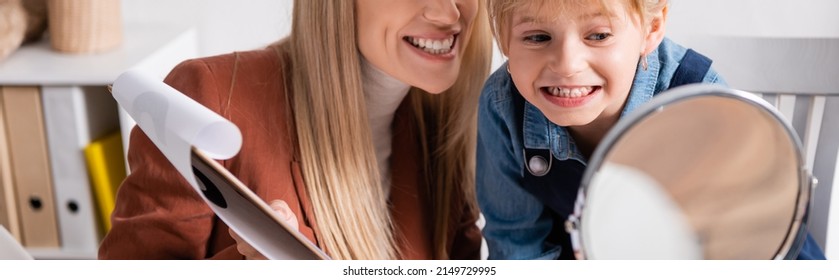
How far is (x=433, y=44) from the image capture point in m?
1.05

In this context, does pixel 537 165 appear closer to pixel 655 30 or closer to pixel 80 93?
pixel 655 30

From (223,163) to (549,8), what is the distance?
1.32 ft

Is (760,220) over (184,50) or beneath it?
over

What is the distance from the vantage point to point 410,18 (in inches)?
40.8

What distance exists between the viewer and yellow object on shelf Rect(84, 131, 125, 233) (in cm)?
131

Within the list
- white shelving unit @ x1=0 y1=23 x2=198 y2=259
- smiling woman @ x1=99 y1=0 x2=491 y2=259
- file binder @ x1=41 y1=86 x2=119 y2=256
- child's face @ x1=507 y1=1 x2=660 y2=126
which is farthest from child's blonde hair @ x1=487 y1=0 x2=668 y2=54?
file binder @ x1=41 y1=86 x2=119 y2=256

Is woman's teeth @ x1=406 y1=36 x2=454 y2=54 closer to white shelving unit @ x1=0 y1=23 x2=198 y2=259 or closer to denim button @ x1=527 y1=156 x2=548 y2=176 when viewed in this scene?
denim button @ x1=527 y1=156 x2=548 y2=176

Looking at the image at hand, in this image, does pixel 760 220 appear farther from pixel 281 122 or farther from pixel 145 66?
pixel 145 66

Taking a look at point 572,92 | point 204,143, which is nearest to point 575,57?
point 572,92

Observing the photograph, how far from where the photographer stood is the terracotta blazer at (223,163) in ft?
3.24

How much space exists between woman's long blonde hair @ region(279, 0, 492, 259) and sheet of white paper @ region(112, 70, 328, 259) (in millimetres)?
278

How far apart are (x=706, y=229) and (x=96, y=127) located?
0.89 metres

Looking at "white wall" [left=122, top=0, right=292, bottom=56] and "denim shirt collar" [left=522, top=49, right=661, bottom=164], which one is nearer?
"denim shirt collar" [left=522, top=49, right=661, bottom=164]
